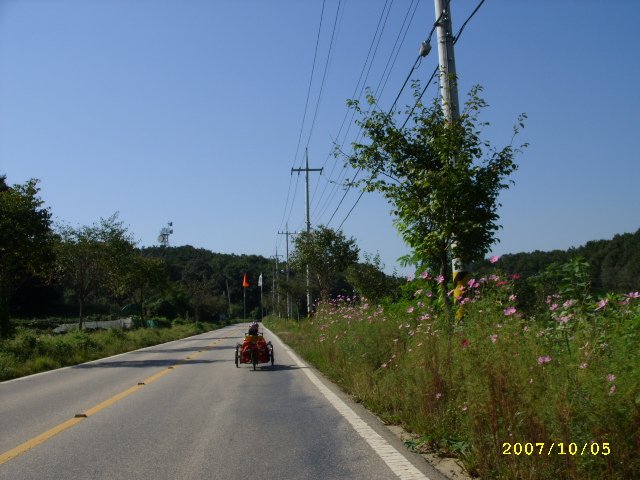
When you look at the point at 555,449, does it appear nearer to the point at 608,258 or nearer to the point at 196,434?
the point at 196,434

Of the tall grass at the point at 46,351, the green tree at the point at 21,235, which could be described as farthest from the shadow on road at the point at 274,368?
the green tree at the point at 21,235

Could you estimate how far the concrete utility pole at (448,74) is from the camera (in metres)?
9.42

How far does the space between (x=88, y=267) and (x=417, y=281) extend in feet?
92.9

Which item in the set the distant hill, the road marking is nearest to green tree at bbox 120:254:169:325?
the distant hill

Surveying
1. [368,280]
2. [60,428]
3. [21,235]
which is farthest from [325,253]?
[60,428]

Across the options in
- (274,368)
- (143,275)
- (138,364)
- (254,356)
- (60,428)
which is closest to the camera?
(60,428)

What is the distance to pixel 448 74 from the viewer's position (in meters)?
9.62

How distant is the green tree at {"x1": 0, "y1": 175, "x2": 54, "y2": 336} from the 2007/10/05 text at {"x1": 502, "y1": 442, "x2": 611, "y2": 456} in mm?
19483

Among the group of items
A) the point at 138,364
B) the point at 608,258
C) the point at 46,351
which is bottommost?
the point at 138,364

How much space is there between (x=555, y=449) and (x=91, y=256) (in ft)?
110

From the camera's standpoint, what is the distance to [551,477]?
4.11m

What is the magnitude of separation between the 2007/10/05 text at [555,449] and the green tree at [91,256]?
31216mm

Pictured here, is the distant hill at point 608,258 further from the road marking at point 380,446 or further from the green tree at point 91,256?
the green tree at point 91,256

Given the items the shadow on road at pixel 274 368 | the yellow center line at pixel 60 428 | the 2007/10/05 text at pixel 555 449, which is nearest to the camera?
the 2007/10/05 text at pixel 555 449
